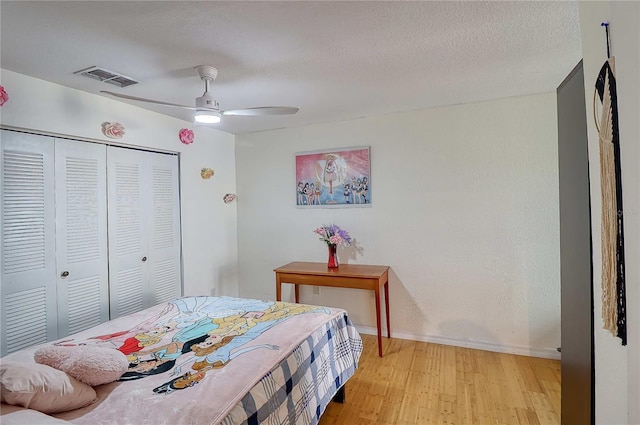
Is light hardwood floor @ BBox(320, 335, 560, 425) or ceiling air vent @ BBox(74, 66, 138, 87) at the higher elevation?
ceiling air vent @ BBox(74, 66, 138, 87)

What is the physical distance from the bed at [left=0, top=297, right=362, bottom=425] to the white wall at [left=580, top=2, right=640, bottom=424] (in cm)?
122

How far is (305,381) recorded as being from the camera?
1.67 m

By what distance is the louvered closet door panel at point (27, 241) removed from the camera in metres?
2.11

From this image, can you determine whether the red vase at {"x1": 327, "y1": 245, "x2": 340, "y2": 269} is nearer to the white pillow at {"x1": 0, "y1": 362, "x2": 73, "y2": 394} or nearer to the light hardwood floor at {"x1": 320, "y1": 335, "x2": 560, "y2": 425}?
the light hardwood floor at {"x1": 320, "y1": 335, "x2": 560, "y2": 425}

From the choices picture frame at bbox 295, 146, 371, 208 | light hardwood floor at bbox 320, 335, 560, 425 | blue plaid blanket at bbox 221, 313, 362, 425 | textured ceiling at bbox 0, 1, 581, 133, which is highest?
textured ceiling at bbox 0, 1, 581, 133

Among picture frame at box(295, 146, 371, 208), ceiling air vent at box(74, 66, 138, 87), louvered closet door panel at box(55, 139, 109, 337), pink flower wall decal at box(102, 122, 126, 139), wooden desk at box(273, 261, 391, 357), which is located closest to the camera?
ceiling air vent at box(74, 66, 138, 87)

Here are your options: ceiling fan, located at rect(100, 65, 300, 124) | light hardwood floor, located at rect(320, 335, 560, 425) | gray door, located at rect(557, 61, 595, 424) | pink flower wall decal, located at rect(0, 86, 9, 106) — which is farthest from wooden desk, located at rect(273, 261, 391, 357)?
pink flower wall decal, located at rect(0, 86, 9, 106)

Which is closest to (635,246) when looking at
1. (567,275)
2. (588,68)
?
(588,68)

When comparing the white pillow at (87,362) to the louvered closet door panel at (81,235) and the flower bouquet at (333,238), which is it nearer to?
the louvered closet door panel at (81,235)

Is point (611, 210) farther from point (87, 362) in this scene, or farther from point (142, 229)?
point (142, 229)

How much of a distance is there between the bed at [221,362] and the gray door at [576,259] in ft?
3.98

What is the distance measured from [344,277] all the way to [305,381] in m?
1.38

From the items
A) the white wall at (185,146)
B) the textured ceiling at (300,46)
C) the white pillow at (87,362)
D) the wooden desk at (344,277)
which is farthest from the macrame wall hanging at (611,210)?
the white wall at (185,146)

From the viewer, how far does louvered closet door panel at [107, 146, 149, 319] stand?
2.72m
